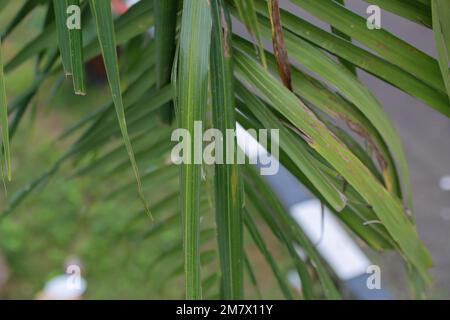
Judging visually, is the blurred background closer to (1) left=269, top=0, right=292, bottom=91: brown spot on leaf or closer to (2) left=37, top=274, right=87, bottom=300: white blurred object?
(2) left=37, top=274, right=87, bottom=300: white blurred object

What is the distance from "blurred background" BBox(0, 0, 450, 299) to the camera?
1915 millimetres

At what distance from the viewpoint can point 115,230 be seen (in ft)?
6.82

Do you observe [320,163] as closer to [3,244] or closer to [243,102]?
[243,102]

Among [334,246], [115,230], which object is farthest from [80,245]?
[334,246]

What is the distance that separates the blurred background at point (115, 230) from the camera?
1.92 metres

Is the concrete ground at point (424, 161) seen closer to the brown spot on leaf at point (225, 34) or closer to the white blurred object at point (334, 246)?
the white blurred object at point (334, 246)

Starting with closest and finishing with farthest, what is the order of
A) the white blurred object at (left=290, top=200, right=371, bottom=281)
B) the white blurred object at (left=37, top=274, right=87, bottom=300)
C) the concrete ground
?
the white blurred object at (left=290, top=200, right=371, bottom=281) < the white blurred object at (left=37, top=274, right=87, bottom=300) < the concrete ground

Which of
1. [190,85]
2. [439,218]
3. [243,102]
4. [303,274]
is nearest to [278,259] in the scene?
[439,218]

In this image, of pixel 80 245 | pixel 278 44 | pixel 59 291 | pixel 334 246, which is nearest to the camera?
pixel 278 44

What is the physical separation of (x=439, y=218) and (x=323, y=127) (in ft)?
5.05

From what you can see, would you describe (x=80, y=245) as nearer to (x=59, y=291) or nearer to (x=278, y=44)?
(x=59, y=291)

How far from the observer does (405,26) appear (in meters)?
2.32

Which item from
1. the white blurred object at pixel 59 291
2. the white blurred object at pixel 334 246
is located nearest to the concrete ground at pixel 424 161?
the white blurred object at pixel 334 246

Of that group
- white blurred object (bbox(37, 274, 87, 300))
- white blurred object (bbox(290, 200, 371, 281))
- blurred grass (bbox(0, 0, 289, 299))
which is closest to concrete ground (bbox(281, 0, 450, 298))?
white blurred object (bbox(290, 200, 371, 281))
